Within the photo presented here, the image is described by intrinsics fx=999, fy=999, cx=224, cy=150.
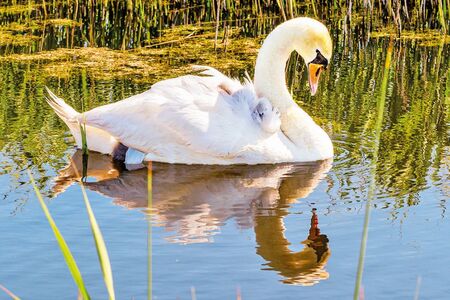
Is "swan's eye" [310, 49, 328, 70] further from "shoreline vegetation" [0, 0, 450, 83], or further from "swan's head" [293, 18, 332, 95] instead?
"shoreline vegetation" [0, 0, 450, 83]

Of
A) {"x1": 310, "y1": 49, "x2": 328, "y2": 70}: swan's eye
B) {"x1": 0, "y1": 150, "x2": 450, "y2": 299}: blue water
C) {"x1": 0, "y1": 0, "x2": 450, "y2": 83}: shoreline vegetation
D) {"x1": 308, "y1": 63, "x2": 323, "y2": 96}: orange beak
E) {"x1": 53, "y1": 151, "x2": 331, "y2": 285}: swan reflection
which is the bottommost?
{"x1": 53, "y1": 151, "x2": 331, "y2": 285}: swan reflection

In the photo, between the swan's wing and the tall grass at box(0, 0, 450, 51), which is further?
the tall grass at box(0, 0, 450, 51)

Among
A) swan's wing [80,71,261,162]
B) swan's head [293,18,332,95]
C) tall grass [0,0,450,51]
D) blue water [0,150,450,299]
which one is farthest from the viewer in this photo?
tall grass [0,0,450,51]

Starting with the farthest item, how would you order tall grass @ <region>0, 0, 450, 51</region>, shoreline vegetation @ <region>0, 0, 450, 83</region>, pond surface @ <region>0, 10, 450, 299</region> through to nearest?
tall grass @ <region>0, 0, 450, 51</region>
shoreline vegetation @ <region>0, 0, 450, 83</region>
pond surface @ <region>0, 10, 450, 299</region>

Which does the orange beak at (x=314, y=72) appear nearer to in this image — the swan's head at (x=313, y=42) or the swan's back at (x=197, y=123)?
the swan's head at (x=313, y=42)

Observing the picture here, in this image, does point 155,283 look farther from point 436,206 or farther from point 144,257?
point 436,206

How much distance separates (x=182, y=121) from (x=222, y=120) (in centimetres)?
32

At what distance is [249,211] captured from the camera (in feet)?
21.7

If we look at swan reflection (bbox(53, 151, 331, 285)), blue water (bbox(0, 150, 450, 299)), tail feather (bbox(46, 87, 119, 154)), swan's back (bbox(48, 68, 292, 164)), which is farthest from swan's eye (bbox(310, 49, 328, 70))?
tail feather (bbox(46, 87, 119, 154))

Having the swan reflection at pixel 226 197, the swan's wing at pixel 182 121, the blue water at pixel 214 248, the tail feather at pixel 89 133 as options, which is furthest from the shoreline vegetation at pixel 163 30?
the blue water at pixel 214 248

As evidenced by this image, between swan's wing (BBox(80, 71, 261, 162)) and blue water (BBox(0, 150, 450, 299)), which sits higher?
swan's wing (BBox(80, 71, 261, 162))

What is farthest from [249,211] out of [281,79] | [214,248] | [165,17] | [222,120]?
[165,17]

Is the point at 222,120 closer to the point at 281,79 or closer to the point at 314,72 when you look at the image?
the point at 281,79

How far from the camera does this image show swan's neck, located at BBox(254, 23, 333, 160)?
807 cm
